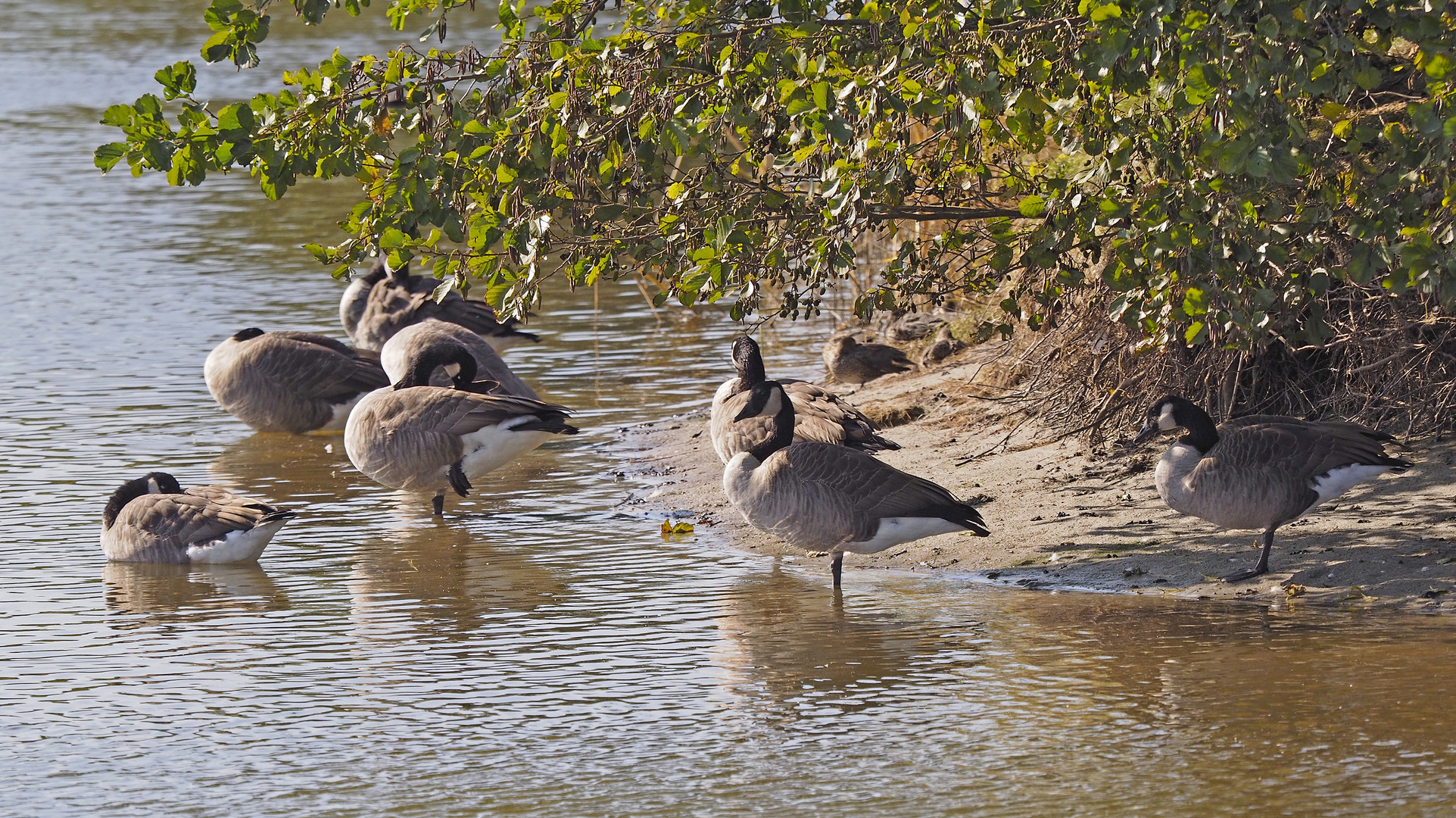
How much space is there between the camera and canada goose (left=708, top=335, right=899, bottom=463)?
10453mm

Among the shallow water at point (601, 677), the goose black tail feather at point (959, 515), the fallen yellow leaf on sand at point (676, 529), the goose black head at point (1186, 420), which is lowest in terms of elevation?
the shallow water at point (601, 677)

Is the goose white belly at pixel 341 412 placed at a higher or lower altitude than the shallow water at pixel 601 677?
higher

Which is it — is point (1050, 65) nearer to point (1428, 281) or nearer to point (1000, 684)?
point (1428, 281)

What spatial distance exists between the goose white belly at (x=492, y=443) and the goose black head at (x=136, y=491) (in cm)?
187

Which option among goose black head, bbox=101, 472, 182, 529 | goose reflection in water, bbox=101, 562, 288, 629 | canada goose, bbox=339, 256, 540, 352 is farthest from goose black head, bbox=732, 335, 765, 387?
canada goose, bbox=339, 256, 540, 352

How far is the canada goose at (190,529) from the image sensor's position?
1001 centimetres

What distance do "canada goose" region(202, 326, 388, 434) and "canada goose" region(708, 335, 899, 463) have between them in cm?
404

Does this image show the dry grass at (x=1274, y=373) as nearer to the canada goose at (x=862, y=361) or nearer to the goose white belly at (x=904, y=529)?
the goose white belly at (x=904, y=529)

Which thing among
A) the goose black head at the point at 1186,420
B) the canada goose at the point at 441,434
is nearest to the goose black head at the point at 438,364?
the canada goose at the point at 441,434

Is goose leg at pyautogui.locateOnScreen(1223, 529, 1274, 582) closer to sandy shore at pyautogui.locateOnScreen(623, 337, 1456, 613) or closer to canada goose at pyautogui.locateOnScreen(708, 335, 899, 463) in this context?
sandy shore at pyautogui.locateOnScreen(623, 337, 1456, 613)

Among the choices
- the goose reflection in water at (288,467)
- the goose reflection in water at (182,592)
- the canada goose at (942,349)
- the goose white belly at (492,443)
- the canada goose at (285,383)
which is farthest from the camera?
the canada goose at (942,349)

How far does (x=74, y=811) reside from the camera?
21.4 ft

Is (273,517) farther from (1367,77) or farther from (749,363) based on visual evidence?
(1367,77)

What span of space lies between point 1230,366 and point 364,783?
6408 mm
